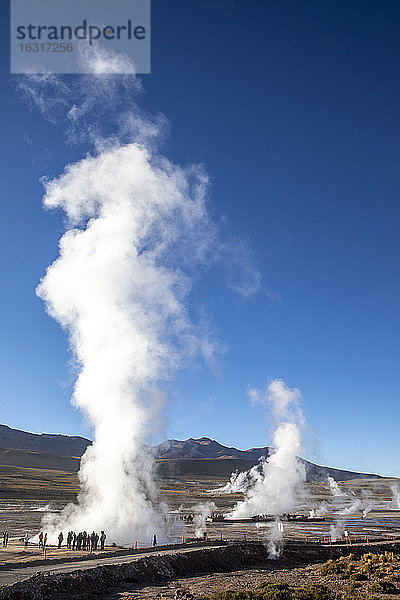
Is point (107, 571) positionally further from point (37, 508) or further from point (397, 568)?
point (37, 508)

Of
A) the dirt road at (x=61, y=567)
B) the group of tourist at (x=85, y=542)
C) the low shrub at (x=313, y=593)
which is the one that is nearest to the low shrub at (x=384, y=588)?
the low shrub at (x=313, y=593)

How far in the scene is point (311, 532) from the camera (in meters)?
52.5

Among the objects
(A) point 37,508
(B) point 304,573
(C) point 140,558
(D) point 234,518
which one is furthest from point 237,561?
(A) point 37,508

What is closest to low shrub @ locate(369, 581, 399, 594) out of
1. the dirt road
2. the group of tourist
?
the dirt road

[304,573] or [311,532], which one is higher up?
[304,573]

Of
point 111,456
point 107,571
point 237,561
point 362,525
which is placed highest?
point 111,456

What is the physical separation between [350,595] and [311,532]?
104 ft

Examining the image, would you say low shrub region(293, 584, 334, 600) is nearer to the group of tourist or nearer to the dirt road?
the dirt road

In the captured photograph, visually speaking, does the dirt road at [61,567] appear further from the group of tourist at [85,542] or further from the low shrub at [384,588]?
the low shrub at [384,588]

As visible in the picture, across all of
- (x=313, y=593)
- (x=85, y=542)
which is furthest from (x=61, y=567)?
(x=313, y=593)

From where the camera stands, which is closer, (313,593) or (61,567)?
(313,593)

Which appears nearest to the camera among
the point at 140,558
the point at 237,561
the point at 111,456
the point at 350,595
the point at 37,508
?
the point at 350,595

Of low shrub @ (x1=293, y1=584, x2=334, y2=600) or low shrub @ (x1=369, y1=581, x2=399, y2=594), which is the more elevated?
low shrub @ (x1=293, y1=584, x2=334, y2=600)

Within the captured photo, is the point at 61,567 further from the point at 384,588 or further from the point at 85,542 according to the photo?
the point at 384,588
